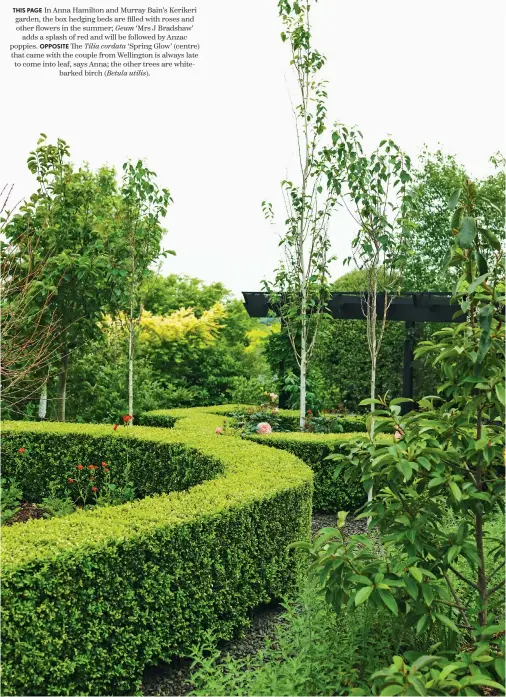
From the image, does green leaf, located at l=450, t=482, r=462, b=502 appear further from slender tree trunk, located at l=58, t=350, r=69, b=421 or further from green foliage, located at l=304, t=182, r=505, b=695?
slender tree trunk, located at l=58, t=350, r=69, b=421

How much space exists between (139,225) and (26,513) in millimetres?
4506

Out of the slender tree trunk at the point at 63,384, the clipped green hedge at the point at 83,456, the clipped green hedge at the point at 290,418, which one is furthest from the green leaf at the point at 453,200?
the slender tree trunk at the point at 63,384

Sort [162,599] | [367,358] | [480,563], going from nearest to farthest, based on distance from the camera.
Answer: [480,563]
[162,599]
[367,358]

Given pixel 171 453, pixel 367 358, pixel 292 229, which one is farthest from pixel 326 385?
pixel 171 453

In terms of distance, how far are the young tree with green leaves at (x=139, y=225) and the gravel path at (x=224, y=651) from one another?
5552mm

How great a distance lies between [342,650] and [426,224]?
58.1 feet

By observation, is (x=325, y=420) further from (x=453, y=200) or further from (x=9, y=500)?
(x=453, y=200)

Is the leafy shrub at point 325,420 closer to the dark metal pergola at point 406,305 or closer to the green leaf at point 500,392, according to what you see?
the dark metal pergola at point 406,305

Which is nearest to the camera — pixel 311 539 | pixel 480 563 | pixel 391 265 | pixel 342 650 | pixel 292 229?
pixel 480 563

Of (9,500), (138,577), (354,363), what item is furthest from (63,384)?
(354,363)

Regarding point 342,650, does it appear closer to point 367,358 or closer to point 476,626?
point 476,626

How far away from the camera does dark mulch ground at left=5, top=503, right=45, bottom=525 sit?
664cm

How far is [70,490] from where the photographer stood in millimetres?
7594

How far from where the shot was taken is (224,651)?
13.2 feet
